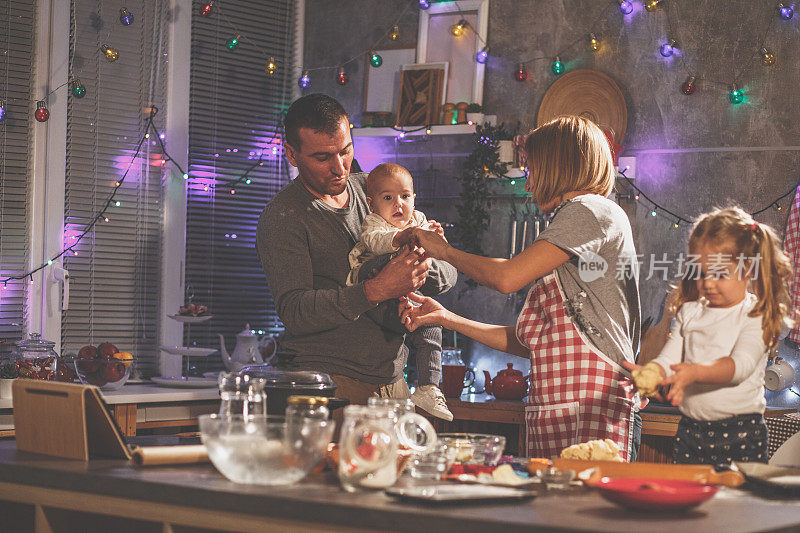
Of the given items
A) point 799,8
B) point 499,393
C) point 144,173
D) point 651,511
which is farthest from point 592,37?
point 651,511

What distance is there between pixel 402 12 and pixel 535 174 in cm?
277

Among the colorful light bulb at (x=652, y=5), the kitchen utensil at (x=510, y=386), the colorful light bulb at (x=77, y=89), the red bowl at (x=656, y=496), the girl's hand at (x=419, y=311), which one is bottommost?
the kitchen utensil at (x=510, y=386)

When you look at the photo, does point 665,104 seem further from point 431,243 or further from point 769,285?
point 769,285

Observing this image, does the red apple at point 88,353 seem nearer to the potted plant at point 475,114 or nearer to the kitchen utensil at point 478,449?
the potted plant at point 475,114

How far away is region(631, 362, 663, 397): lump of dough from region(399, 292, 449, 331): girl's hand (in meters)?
0.82

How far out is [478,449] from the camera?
5.77ft

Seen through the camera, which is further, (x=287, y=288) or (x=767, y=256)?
(x=287, y=288)

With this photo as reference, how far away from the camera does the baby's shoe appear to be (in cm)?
294

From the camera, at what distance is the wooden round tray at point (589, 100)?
13.9ft

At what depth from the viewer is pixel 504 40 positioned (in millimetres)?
4543

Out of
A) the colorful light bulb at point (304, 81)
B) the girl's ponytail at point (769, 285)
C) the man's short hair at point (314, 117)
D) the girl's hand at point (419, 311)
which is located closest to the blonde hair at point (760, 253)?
the girl's ponytail at point (769, 285)

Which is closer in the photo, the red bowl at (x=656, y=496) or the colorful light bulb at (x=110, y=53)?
the red bowl at (x=656, y=496)

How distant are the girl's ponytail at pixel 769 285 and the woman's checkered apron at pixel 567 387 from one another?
41 cm

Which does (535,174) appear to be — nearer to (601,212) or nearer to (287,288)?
(601,212)
